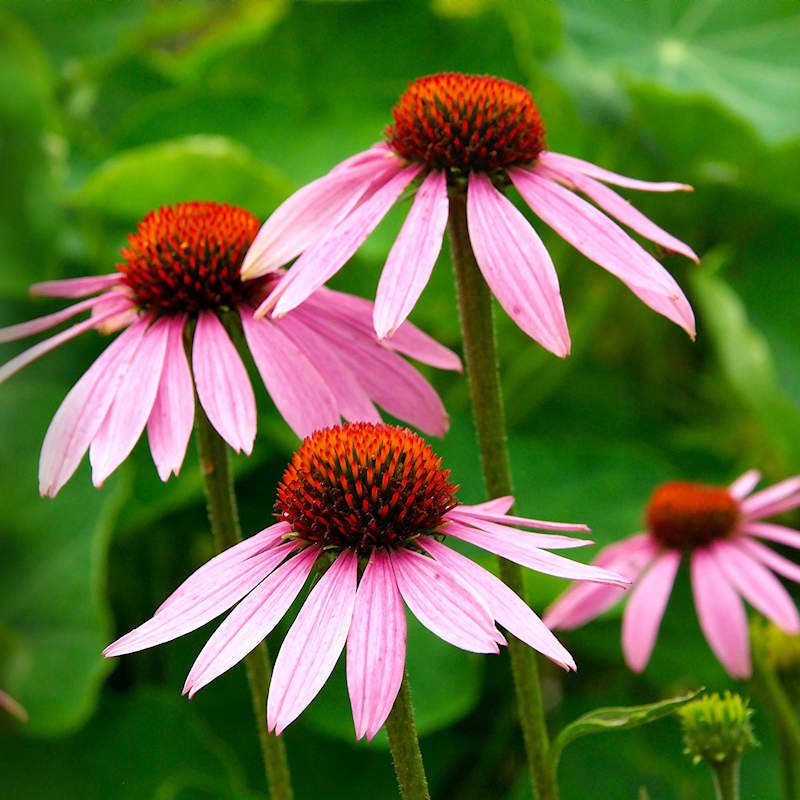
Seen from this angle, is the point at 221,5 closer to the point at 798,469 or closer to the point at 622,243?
the point at 798,469

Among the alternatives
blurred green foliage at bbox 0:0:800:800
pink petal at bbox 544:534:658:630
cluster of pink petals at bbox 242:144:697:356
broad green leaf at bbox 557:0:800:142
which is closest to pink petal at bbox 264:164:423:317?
cluster of pink petals at bbox 242:144:697:356

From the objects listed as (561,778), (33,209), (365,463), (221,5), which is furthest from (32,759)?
(221,5)

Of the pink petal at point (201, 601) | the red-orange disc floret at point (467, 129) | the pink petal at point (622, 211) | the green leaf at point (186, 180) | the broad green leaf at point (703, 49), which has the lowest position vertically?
the pink petal at point (201, 601)

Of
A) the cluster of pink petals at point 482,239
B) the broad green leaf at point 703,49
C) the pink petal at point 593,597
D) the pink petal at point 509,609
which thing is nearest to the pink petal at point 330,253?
the cluster of pink petals at point 482,239

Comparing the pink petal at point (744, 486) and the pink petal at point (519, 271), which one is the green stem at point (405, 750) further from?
the pink petal at point (744, 486)

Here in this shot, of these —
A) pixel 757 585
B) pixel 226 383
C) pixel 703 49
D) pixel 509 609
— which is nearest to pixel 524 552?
pixel 509 609

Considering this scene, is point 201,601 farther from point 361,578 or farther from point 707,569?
point 707,569
